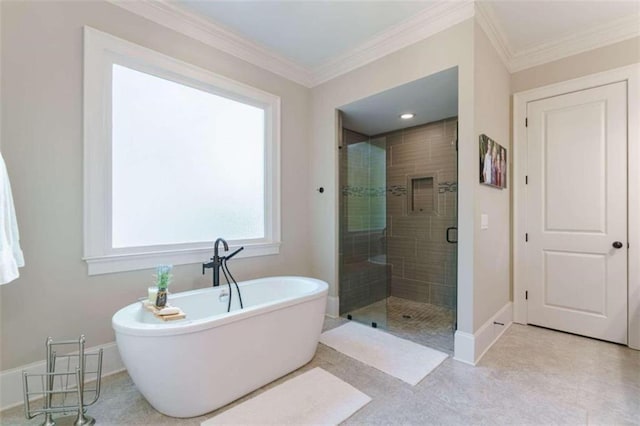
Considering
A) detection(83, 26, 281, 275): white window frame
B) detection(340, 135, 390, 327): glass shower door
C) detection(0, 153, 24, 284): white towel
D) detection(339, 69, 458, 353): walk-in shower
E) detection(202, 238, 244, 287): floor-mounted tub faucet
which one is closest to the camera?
detection(0, 153, 24, 284): white towel

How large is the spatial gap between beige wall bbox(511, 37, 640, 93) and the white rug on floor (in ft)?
Answer: 9.16

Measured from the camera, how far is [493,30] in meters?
2.53

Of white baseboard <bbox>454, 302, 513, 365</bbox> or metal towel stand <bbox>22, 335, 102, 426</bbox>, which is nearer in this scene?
metal towel stand <bbox>22, 335, 102, 426</bbox>

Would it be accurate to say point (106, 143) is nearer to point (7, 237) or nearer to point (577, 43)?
point (7, 237)

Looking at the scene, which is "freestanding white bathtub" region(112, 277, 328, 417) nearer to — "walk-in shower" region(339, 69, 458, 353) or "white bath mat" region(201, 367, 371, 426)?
"white bath mat" region(201, 367, 371, 426)

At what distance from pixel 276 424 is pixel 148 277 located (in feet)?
4.78

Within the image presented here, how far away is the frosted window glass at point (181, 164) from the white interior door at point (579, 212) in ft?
9.30

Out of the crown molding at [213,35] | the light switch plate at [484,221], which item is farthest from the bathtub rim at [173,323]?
the crown molding at [213,35]

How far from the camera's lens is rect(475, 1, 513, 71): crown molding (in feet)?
7.50

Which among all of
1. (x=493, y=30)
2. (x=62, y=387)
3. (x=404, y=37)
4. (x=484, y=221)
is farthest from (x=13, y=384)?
(x=493, y=30)

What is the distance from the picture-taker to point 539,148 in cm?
Answer: 296

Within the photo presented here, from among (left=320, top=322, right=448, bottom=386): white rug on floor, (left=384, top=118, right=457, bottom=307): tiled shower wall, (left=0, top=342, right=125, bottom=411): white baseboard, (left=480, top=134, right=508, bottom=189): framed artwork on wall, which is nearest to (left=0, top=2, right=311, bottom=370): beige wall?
(left=0, top=342, right=125, bottom=411): white baseboard

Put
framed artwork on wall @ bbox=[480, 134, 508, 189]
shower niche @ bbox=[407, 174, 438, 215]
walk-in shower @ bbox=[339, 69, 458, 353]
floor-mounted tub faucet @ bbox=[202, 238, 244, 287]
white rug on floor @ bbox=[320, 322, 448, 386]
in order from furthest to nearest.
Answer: shower niche @ bbox=[407, 174, 438, 215]
walk-in shower @ bbox=[339, 69, 458, 353]
floor-mounted tub faucet @ bbox=[202, 238, 244, 287]
framed artwork on wall @ bbox=[480, 134, 508, 189]
white rug on floor @ bbox=[320, 322, 448, 386]

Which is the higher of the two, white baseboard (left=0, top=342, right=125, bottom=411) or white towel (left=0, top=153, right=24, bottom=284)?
white towel (left=0, top=153, right=24, bottom=284)
